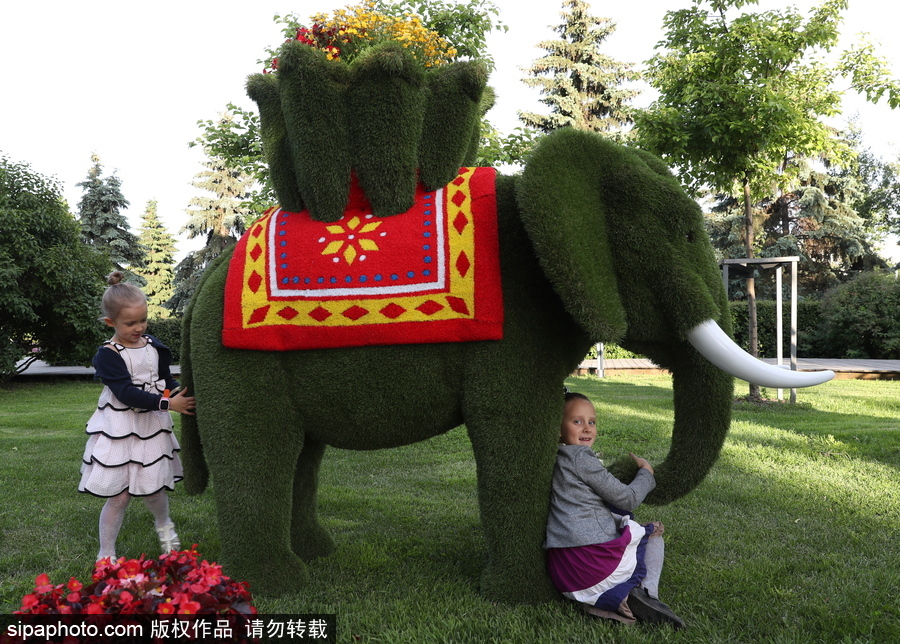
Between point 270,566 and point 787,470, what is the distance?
4.27m

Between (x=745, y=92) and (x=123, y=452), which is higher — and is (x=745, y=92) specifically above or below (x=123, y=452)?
above

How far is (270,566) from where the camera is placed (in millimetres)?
2891

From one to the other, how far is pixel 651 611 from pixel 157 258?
29659 millimetres

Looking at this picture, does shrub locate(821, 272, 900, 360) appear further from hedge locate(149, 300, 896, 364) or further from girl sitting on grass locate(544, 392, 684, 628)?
girl sitting on grass locate(544, 392, 684, 628)

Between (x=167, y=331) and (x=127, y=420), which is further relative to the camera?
(x=167, y=331)

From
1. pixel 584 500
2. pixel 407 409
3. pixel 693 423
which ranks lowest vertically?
pixel 584 500

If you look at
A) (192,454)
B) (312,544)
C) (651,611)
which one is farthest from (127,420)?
(651,611)

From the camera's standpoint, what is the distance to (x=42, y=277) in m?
12.6

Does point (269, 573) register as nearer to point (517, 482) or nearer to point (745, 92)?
point (517, 482)

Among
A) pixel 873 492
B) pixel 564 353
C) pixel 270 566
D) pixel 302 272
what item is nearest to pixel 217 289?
pixel 302 272

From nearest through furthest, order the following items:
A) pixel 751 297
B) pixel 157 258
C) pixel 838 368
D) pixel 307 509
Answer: pixel 307 509
pixel 751 297
pixel 838 368
pixel 157 258

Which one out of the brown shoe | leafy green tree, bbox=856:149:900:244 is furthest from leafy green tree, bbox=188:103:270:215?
leafy green tree, bbox=856:149:900:244

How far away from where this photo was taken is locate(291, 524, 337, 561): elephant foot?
3448mm

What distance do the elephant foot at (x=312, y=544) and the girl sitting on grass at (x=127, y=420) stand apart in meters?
0.70
